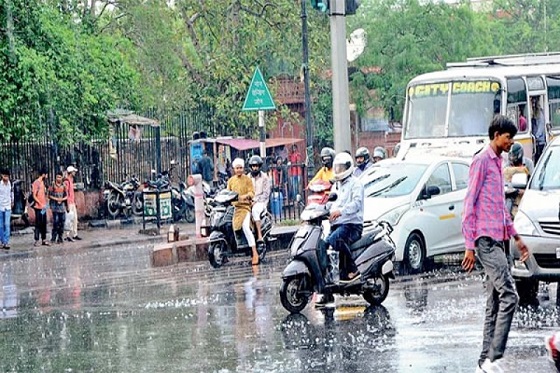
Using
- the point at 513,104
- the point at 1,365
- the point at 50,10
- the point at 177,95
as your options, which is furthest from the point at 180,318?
the point at 177,95

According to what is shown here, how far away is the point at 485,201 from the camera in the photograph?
9078mm

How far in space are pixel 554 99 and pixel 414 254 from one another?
1095 cm

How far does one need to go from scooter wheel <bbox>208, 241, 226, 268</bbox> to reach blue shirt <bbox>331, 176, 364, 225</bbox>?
21.1ft

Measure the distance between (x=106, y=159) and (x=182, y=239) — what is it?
11.5 meters

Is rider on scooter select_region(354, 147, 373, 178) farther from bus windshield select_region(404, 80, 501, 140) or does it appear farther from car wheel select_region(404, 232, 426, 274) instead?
bus windshield select_region(404, 80, 501, 140)

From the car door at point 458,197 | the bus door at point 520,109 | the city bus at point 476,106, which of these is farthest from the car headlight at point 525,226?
the bus door at point 520,109

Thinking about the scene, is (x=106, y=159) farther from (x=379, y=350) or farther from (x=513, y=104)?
(x=379, y=350)

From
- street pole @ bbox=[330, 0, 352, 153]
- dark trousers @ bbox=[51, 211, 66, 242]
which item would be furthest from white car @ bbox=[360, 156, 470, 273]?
dark trousers @ bbox=[51, 211, 66, 242]

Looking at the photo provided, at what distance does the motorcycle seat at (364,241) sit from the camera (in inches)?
535

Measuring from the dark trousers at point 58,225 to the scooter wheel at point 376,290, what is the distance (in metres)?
15.0

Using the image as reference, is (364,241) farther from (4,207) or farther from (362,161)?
(4,207)

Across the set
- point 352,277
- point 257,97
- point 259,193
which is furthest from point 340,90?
point 352,277

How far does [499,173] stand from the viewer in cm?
913

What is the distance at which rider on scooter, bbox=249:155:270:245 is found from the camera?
65.2 ft
